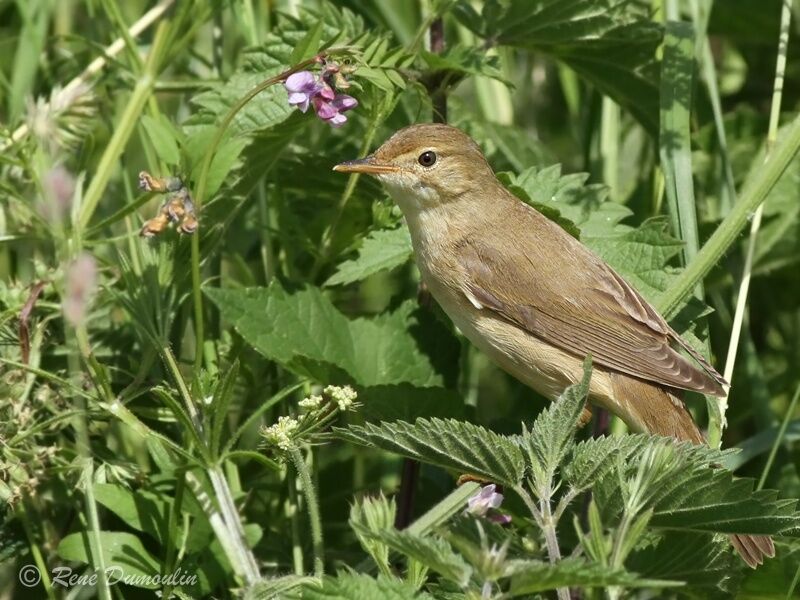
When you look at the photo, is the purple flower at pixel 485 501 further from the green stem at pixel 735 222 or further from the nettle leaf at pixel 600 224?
the nettle leaf at pixel 600 224

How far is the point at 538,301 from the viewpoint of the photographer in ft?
10.9

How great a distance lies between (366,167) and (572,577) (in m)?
1.50

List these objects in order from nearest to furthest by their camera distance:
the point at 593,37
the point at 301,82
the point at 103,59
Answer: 1. the point at 301,82
2. the point at 593,37
3. the point at 103,59

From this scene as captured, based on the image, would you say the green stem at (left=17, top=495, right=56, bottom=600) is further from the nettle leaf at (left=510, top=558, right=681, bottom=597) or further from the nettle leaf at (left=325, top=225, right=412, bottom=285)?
the nettle leaf at (left=510, top=558, right=681, bottom=597)

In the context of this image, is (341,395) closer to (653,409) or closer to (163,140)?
(163,140)

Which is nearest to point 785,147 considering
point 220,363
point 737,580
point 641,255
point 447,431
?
point 641,255

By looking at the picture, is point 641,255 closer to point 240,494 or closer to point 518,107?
point 240,494

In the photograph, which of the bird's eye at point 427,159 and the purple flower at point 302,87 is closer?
the purple flower at point 302,87

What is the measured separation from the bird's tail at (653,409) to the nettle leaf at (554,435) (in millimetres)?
982

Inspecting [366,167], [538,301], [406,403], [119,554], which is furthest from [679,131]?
[119,554]

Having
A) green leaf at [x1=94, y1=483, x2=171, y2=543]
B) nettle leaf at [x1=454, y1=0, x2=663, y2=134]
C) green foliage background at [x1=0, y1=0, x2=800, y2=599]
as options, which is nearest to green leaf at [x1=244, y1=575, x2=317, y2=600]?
green foliage background at [x1=0, y1=0, x2=800, y2=599]

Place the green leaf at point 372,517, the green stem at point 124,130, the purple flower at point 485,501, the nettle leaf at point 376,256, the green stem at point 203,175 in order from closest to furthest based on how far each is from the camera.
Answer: the green leaf at point 372,517, the purple flower at point 485,501, the green stem at point 203,175, the green stem at point 124,130, the nettle leaf at point 376,256

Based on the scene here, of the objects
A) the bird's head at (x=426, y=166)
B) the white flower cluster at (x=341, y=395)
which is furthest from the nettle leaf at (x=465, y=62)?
the white flower cluster at (x=341, y=395)

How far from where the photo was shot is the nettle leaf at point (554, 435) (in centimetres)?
222
